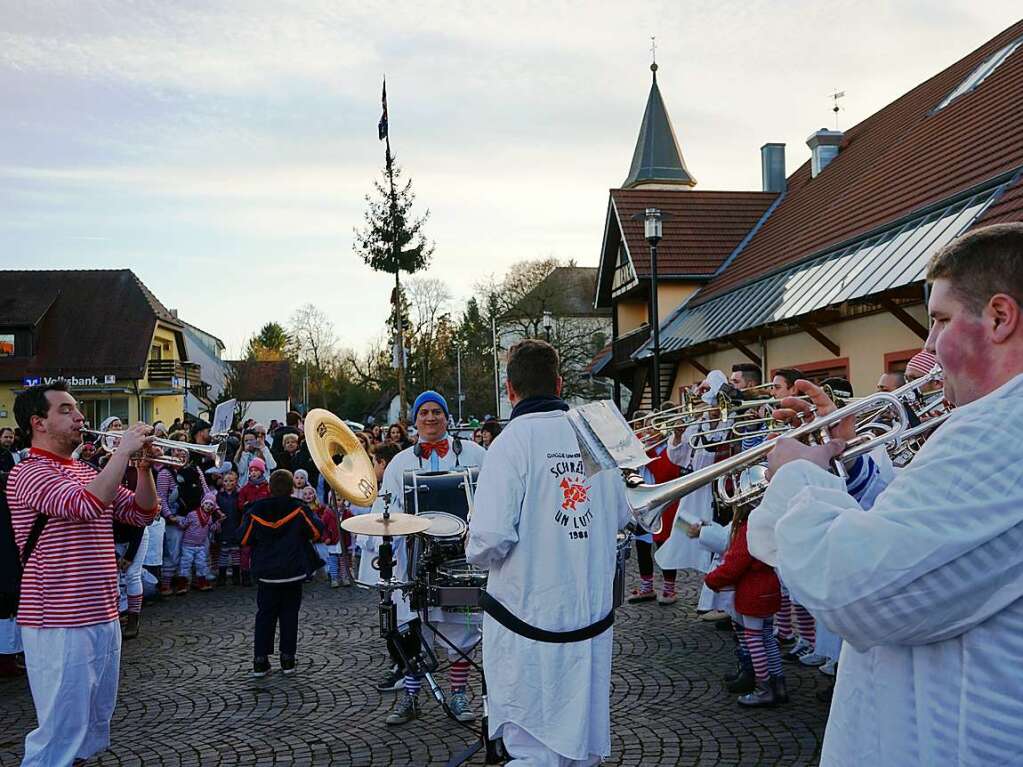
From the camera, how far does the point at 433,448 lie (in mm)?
6352

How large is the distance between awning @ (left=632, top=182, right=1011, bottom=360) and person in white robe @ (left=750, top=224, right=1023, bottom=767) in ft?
26.7

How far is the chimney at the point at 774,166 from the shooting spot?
25.9 metres

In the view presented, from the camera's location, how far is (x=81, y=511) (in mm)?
4191

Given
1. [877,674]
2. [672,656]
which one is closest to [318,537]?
[672,656]

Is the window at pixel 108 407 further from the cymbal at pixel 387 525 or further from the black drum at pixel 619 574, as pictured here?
the black drum at pixel 619 574

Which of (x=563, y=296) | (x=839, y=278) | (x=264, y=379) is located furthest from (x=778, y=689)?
(x=264, y=379)

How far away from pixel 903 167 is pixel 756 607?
14029 millimetres

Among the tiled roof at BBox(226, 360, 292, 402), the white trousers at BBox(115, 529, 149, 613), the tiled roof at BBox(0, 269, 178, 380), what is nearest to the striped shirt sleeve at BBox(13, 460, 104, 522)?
the white trousers at BBox(115, 529, 149, 613)

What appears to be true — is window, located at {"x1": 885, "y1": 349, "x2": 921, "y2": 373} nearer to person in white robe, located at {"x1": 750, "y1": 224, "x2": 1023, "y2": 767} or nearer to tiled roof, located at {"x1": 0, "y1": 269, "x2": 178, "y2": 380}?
person in white robe, located at {"x1": 750, "y1": 224, "x2": 1023, "y2": 767}

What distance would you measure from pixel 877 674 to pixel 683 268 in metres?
22.2

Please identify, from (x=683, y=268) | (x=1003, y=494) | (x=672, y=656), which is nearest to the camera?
(x=1003, y=494)

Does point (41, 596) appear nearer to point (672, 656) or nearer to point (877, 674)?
point (877, 674)

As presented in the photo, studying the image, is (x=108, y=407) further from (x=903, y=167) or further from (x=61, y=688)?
(x=61, y=688)

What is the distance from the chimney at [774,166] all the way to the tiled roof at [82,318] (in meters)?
28.8
